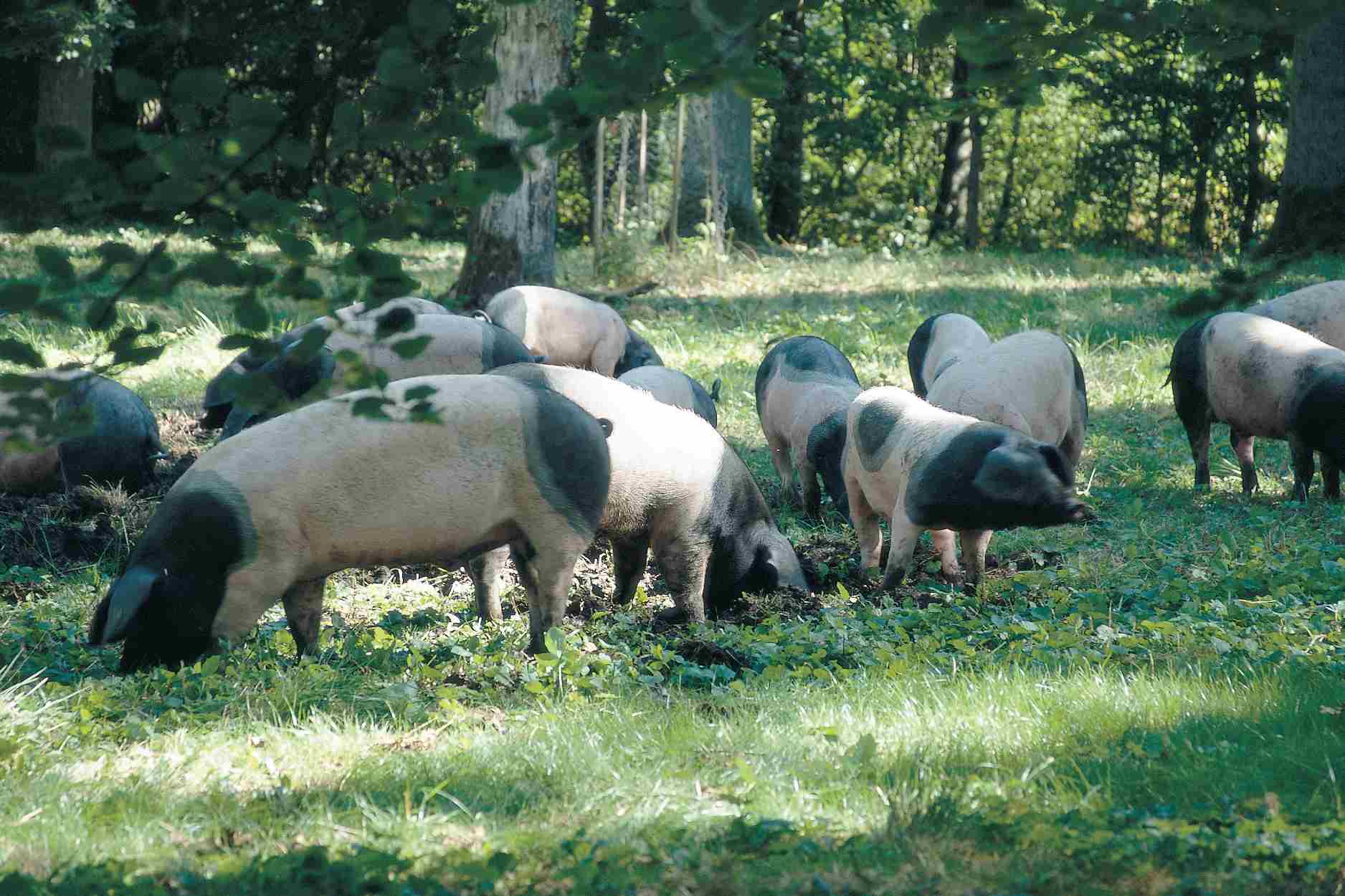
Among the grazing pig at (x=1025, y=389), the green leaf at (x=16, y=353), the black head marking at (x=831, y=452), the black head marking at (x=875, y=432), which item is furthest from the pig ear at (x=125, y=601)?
the grazing pig at (x=1025, y=389)

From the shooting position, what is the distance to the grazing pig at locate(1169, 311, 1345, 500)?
7.64 meters

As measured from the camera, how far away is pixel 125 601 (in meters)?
4.47

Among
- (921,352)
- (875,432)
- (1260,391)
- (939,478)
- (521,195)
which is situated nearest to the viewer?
(939,478)

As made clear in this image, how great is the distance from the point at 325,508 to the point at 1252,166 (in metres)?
18.6

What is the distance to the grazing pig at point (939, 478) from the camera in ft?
17.8

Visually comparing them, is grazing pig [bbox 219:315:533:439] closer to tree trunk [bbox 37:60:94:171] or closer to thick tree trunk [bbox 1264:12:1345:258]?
thick tree trunk [bbox 1264:12:1345:258]

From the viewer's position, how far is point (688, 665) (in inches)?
190

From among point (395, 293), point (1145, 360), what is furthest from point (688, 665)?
point (1145, 360)

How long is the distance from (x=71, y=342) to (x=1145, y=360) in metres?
9.09

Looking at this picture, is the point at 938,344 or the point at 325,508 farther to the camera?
the point at 938,344

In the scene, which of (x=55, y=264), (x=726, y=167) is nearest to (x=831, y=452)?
(x=55, y=264)

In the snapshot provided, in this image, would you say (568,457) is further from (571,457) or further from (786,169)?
(786,169)

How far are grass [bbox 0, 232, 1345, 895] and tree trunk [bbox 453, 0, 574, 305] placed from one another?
5650 mm

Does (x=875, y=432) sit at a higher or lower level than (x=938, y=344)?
lower
